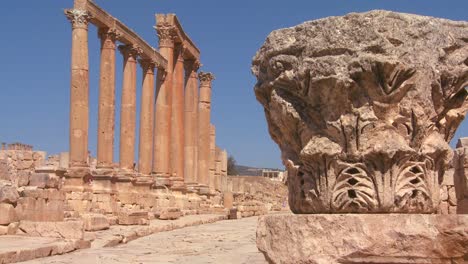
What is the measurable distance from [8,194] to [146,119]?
18.0 metres

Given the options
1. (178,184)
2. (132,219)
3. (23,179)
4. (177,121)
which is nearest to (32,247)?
(23,179)

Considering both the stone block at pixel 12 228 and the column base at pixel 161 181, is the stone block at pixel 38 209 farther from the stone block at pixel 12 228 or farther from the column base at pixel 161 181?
the column base at pixel 161 181

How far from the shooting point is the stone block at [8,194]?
13.2m

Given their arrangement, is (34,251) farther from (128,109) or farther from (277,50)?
(128,109)

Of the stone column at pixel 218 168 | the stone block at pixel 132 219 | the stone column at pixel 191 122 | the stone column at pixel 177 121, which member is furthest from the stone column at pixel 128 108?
the stone column at pixel 218 168

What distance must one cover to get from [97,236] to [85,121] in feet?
30.8

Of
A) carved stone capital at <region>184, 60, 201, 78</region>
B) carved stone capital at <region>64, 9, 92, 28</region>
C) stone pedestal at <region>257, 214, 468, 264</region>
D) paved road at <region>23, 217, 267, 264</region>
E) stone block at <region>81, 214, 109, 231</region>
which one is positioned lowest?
paved road at <region>23, 217, 267, 264</region>

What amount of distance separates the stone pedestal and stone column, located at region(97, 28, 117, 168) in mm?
22695

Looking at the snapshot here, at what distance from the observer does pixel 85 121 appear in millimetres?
23875

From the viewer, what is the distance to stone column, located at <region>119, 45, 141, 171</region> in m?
29.3

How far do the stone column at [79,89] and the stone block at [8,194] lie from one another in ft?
32.8

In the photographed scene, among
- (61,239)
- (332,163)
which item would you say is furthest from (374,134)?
(61,239)

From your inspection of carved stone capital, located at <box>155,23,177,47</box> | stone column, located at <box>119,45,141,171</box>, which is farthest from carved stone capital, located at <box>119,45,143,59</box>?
carved stone capital, located at <box>155,23,177,47</box>

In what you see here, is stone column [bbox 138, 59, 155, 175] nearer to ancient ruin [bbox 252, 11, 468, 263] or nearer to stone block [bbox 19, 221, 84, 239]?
stone block [bbox 19, 221, 84, 239]
